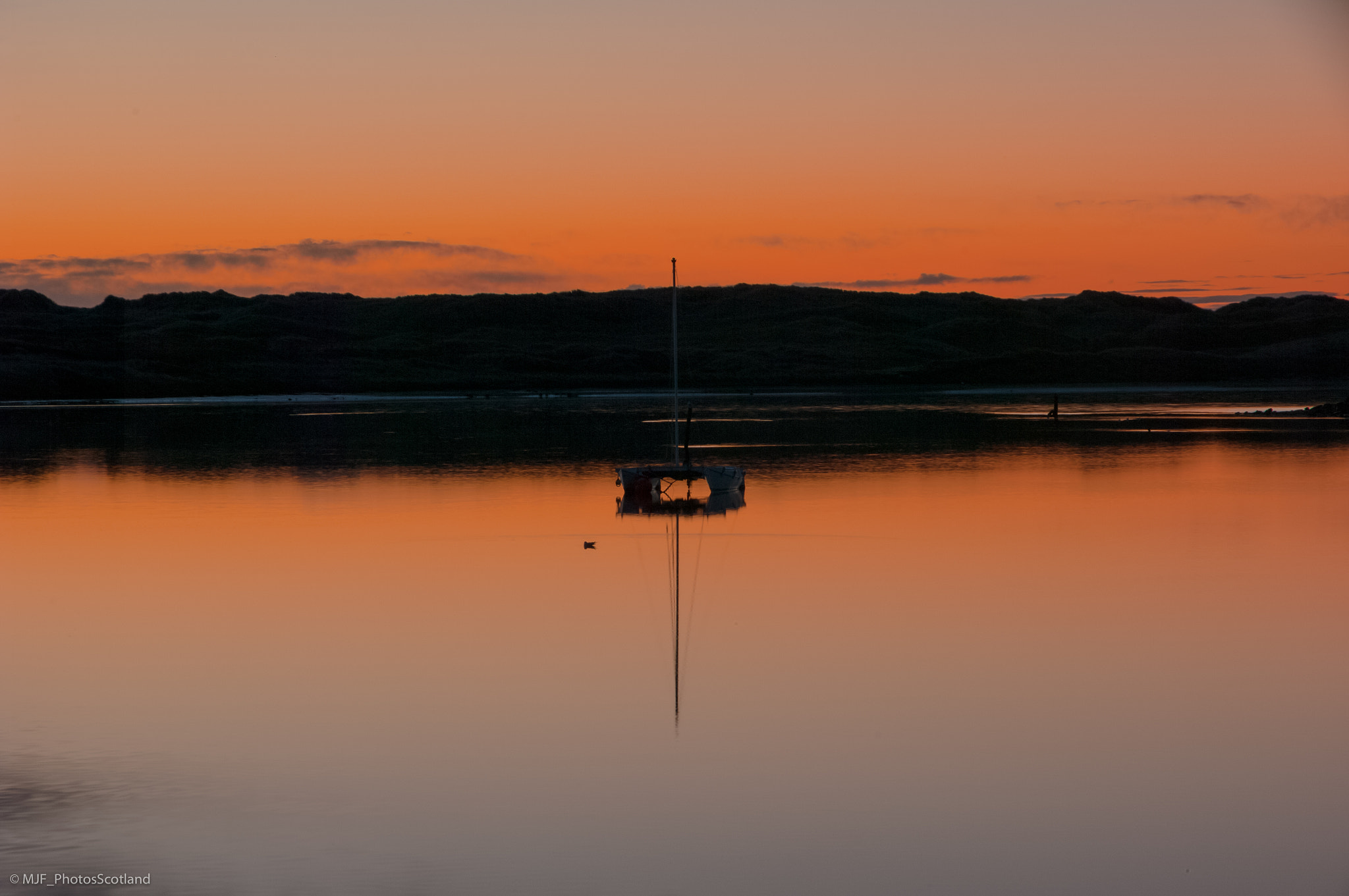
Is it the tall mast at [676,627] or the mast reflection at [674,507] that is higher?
the tall mast at [676,627]

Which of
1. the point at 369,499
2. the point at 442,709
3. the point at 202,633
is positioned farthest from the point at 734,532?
the point at 442,709

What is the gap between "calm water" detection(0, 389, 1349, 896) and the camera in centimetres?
1177

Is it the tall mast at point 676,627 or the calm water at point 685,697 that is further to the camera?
the tall mast at point 676,627

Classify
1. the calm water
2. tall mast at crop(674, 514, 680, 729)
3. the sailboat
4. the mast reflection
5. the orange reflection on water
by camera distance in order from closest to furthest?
the calm water < the orange reflection on water < tall mast at crop(674, 514, 680, 729) < the mast reflection < the sailboat

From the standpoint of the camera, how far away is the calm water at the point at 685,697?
38.6 ft

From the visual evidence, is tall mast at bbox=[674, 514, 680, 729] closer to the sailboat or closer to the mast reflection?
the mast reflection

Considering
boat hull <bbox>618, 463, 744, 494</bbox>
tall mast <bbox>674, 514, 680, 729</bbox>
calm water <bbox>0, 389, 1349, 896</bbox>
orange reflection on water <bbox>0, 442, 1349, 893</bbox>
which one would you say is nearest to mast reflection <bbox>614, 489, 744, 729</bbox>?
tall mast <bbox>674, 514, 680, 729</bbox>

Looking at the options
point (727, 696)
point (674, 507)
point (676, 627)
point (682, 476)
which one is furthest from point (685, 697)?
point (682, 476)

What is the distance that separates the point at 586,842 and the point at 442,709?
14.9 ft

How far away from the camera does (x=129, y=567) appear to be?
92.3ft

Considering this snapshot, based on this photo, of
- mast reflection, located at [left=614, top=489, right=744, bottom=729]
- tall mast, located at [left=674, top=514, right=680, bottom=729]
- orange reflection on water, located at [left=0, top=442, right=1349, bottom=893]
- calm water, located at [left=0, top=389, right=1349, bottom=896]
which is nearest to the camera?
calm water, located at [left=0, top=389, right=1349, bottom=896]

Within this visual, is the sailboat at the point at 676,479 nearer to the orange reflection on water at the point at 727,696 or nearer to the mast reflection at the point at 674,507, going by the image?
A: the mast reflection at the point at 674,507

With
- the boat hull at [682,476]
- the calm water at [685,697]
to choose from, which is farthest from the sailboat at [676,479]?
the calm water at [685,697]

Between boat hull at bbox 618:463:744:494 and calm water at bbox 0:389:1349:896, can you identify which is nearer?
calm water at bbox 0:389:1349:896
